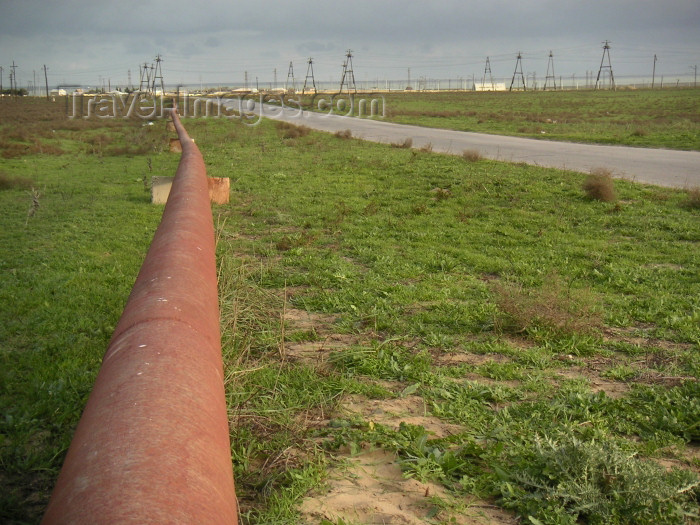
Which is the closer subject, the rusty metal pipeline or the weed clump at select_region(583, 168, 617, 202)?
the rusty metal pipeline

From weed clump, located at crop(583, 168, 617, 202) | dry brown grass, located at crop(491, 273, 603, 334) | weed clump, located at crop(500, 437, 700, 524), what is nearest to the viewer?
weed clump, located at crop(500, 437, 700, 524)

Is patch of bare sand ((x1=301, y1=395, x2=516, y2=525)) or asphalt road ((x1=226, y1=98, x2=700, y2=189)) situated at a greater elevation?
asphalt road ((x1=226, y1=98, x2=700, y2=189))

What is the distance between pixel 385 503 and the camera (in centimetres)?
307

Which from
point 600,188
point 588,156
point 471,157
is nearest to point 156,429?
point 600,188

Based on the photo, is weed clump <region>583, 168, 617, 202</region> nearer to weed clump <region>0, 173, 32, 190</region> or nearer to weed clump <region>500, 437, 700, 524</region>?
Answer: weed clump <region>500, 437, 700, 524</region>

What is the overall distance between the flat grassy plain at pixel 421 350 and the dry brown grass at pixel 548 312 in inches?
0.8

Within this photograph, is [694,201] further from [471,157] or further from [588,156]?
[588,156]

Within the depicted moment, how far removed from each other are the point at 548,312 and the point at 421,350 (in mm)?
Answer: 1223

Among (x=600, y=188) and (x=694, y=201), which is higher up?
(x=600, y=188)

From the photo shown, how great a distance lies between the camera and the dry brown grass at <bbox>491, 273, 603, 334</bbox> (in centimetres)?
541

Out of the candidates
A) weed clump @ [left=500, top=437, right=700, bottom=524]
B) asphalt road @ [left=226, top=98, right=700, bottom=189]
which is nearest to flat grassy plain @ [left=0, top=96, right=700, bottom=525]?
weed clump @ [left=500, top=437, right=700, bottom=524]

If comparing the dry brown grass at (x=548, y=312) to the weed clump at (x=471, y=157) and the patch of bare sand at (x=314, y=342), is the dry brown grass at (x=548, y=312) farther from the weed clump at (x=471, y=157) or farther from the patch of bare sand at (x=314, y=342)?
the weed clump at (x=471, y=157)

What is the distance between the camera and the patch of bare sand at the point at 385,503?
2.94 m

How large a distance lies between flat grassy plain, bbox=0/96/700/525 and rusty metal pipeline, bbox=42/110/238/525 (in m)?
1.38
